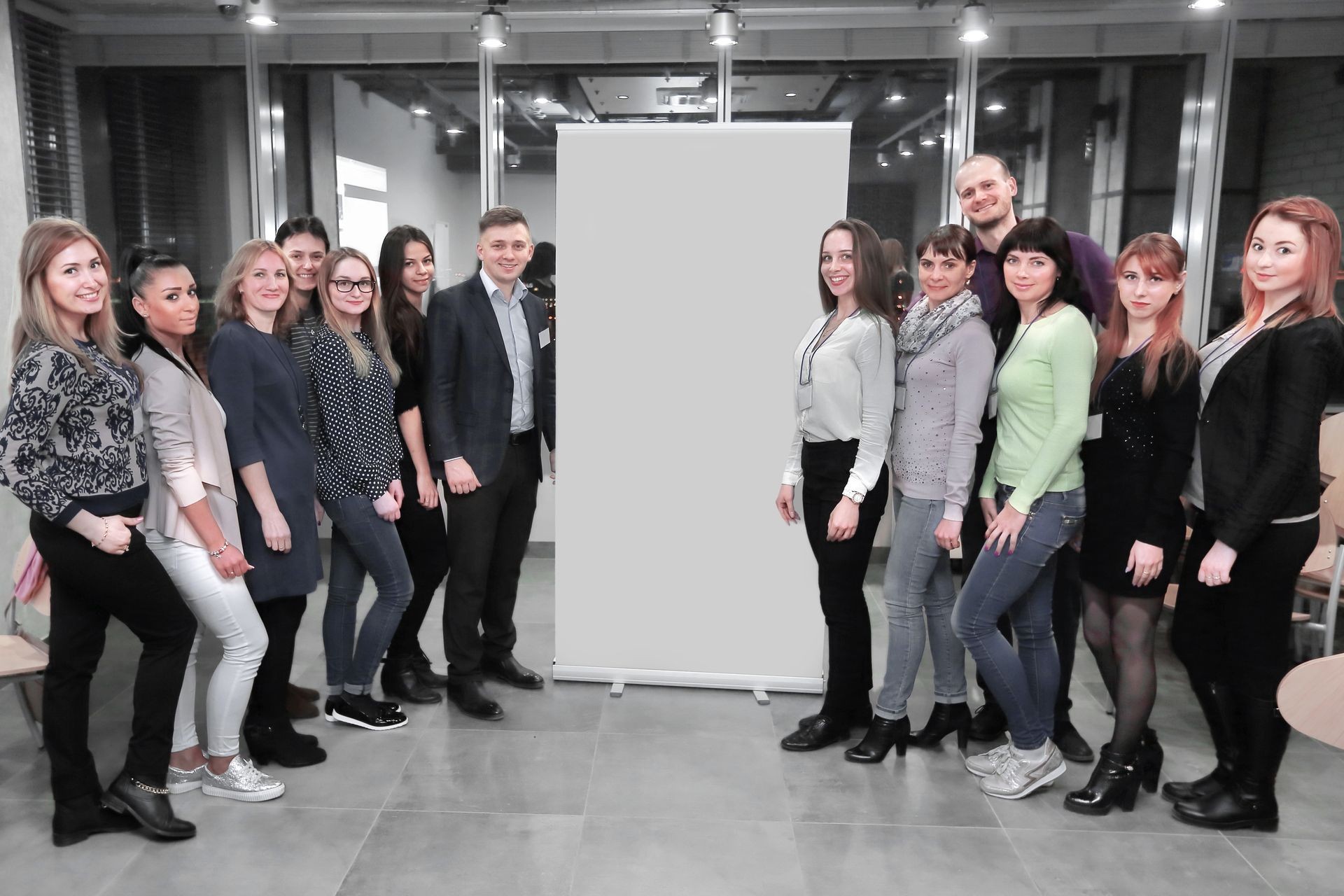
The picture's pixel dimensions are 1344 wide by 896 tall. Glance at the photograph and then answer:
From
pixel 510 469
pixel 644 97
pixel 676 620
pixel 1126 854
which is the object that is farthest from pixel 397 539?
pixel 644 97

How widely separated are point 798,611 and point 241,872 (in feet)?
6.15

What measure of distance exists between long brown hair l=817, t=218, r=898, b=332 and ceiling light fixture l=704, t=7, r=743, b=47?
8.12ft

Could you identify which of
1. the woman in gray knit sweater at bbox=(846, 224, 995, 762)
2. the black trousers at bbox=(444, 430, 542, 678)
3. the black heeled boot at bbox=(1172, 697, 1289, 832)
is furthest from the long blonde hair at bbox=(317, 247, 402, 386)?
the black heeled boot at bbox=(1172, 697, 1289, 832)

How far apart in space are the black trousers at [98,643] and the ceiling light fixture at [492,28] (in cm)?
332

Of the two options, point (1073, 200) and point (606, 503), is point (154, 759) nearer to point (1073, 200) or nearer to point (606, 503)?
point (606, 503)

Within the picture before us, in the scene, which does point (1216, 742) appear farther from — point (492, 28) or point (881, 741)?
point (492, 28)

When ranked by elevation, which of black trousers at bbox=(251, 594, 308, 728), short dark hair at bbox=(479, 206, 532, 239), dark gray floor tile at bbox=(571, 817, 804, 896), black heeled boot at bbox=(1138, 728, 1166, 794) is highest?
short dark hair at bbox=(479, 206, 532, 239)

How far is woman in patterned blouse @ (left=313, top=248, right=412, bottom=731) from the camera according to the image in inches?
112

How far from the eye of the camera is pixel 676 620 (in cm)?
343

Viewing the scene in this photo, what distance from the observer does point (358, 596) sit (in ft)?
10.2

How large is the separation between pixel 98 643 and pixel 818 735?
2.02 m

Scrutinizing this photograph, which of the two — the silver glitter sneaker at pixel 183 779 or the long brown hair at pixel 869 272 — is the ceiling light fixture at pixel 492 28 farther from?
the silver glitter sneaker at pixel 183 779

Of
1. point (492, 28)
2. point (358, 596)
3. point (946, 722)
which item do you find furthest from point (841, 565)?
point (492, 28)

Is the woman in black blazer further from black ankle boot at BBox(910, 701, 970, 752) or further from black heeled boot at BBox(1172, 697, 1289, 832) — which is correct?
black ankle boot at BBox(910, 701, 970, 752)
